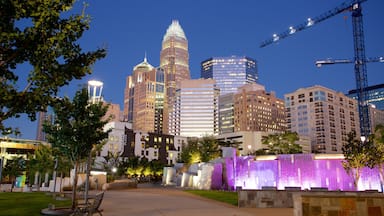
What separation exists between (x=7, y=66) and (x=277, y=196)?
53.0 ft

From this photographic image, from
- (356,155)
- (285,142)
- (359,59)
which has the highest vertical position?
(359,59)

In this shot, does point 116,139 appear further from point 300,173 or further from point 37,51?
point 37,51

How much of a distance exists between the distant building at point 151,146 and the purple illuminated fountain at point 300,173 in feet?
259

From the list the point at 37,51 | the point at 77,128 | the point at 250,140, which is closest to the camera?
the point at 37,51

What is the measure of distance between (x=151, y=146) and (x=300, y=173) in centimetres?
9274

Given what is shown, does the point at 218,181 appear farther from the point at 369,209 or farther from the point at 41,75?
the point at 41,75

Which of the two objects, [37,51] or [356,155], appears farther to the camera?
[356,155]

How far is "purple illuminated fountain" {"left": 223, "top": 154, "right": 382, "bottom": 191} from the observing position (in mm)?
38500

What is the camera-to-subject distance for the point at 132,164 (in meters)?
98.6

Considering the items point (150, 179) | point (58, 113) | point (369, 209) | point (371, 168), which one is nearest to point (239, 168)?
point (371, 168)

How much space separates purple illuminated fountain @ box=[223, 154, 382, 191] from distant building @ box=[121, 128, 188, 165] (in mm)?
78821

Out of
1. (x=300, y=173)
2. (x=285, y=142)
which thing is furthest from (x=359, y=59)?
(x=300, y=173)

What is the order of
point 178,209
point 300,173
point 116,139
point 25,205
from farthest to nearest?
point 116,139
point 300,173
point 25,205
point 178,209

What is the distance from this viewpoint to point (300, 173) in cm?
4200
